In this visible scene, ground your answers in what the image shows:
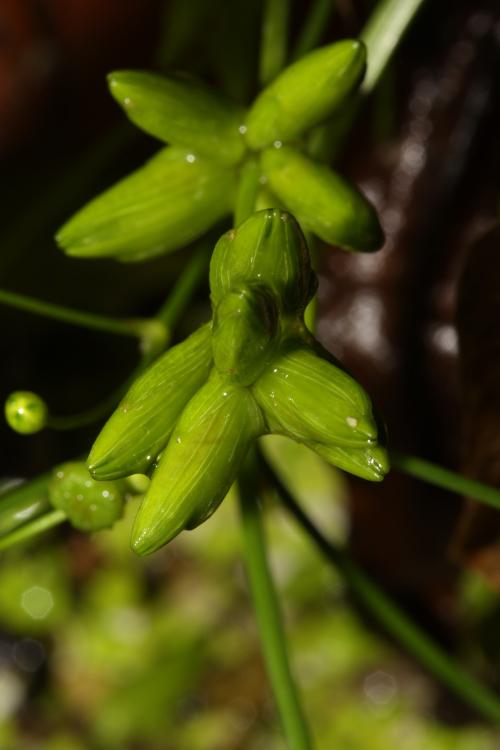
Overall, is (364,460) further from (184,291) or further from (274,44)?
(274,44)

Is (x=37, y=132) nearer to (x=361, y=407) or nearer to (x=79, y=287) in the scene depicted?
(x=79, y=287)

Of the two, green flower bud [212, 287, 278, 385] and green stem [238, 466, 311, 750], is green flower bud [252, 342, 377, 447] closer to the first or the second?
green flower bud [212, 287, 278, 385]

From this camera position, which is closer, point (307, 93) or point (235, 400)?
point (235, 400)

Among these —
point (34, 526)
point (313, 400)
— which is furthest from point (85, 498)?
point (313, 400)

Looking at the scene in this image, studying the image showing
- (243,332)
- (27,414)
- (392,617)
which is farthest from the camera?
(392,617)

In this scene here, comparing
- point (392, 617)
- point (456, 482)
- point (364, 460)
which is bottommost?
point (392, 617)

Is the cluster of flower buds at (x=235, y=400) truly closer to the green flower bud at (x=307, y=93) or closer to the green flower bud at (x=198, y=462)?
the green flower bud at (x=198, y=462)
